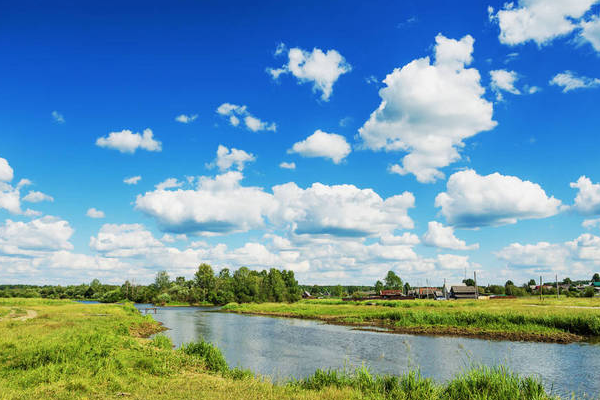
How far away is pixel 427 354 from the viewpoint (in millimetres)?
31344

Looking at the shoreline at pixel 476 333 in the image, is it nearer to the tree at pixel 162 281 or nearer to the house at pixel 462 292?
the house at pixel 462 292

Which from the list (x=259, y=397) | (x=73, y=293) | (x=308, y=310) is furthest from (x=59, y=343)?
(x=73, y=293)

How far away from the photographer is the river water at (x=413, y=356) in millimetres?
23627

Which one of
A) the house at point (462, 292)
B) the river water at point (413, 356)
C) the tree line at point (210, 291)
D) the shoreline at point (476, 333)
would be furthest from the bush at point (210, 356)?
the house at point (462, 292)

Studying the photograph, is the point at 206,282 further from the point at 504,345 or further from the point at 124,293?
the point at 504,345

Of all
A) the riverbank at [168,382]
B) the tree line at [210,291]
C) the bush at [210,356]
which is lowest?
the tree line at [210,291]

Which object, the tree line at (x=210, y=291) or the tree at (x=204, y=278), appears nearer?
the tree line at (x=210, y=291)

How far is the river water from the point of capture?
23.6 m

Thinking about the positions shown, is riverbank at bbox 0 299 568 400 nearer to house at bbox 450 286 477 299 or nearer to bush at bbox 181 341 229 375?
bush at bbox 181 341 229 375

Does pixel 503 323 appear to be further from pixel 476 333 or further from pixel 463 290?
pixel 463 290

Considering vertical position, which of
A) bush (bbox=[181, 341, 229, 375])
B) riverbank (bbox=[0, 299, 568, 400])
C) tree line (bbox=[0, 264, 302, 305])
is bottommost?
tree line (bbox=[0, 264, 302, 305])

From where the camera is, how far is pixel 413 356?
1191 inches

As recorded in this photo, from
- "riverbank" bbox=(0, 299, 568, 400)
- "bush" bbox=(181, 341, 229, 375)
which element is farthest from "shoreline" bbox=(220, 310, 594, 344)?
"bush" bbox=(181, 341, 229, 375)

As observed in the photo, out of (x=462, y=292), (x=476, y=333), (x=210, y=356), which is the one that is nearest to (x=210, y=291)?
(x=462, y=292)
